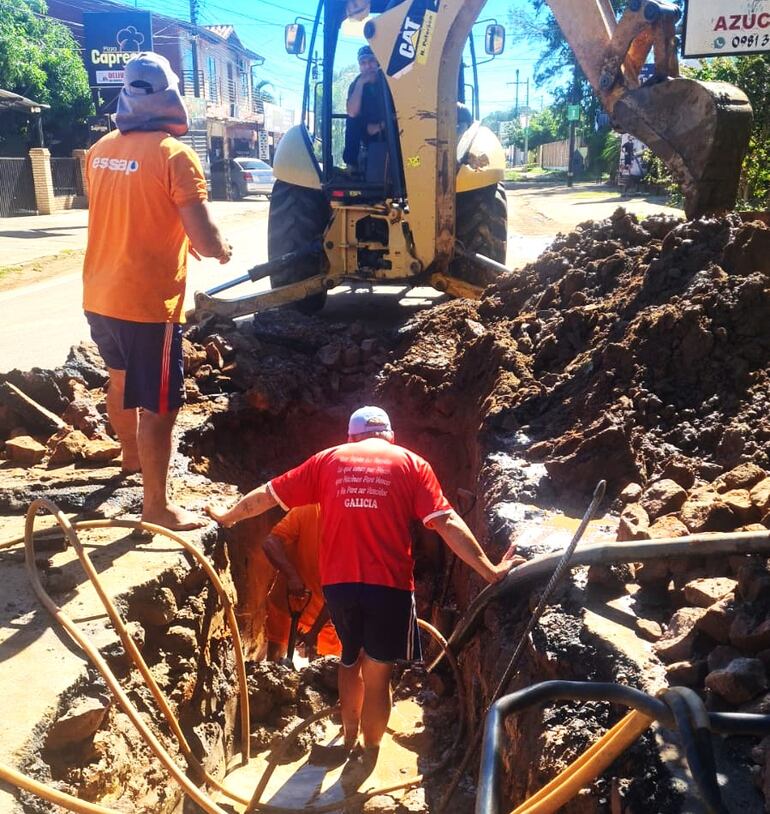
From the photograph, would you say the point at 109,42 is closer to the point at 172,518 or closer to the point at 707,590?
the point at 172,518

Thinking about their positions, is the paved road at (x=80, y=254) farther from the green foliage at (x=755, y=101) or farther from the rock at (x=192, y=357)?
the green foliage at (x=755, y=101)

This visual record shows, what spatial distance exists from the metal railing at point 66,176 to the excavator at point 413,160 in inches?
851

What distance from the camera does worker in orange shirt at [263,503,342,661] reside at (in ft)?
17.5

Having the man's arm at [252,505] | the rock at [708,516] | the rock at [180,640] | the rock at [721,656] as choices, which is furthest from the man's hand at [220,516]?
the rock at [721,656]

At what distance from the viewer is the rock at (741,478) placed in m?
3.90

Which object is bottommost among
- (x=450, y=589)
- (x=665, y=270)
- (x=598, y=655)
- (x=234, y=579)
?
(x=450, y=589)

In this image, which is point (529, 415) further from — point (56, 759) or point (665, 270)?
point (56, 759)

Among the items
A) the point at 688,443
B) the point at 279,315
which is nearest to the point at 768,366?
the point at 688,443

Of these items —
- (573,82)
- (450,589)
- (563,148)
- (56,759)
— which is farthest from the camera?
(563,148)

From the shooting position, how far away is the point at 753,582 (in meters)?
2.98

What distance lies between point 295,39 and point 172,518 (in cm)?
597

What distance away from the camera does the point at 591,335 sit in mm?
5969

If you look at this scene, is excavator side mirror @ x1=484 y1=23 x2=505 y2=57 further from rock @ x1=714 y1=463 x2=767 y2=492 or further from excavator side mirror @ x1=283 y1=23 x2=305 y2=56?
rock @ x1=714 y1=463 x2=767 y2=492

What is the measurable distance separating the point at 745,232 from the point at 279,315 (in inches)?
185
